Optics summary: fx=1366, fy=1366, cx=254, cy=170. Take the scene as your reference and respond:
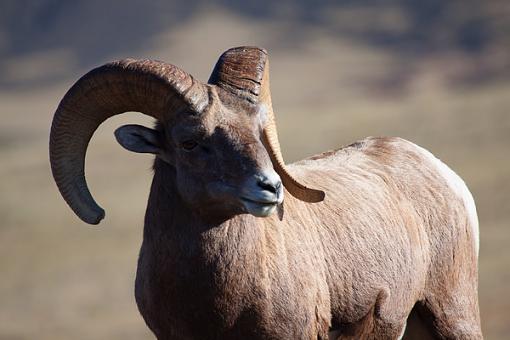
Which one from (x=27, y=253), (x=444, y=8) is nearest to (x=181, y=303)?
(x=27, y=253)

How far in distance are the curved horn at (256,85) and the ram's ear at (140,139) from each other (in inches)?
21.5

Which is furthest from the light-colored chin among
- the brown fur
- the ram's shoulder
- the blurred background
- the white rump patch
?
the blurred background

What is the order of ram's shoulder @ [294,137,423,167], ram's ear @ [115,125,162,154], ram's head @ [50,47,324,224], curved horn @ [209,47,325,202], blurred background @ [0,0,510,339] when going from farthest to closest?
blurred background @ [0,0,510,339]
ram's shoulder @ [294,137,423,167]
ram's ear @ [115,125,162,154]
curved horn @ [209,47,325,202]
ram's head @ [50,47,324,224]

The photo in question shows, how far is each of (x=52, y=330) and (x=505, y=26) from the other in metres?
57.1

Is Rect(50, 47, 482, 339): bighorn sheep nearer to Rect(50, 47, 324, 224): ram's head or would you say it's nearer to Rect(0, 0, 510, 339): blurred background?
Rect(50, 47, 324, 224): ram's head

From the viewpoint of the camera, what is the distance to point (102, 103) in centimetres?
931

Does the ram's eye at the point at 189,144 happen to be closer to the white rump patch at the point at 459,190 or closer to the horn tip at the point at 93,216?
the horn tip at the point at 93,216

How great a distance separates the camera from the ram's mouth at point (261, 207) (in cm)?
838

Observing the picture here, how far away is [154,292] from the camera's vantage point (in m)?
9.05

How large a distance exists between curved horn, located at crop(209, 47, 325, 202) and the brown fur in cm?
32

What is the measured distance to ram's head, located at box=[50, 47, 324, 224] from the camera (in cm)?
861

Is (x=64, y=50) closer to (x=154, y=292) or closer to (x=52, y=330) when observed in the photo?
(x=52, y=330)

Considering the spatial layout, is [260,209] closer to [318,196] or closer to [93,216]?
[318,196]

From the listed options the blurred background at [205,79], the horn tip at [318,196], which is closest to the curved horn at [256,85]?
the horn tip at [318,196]
